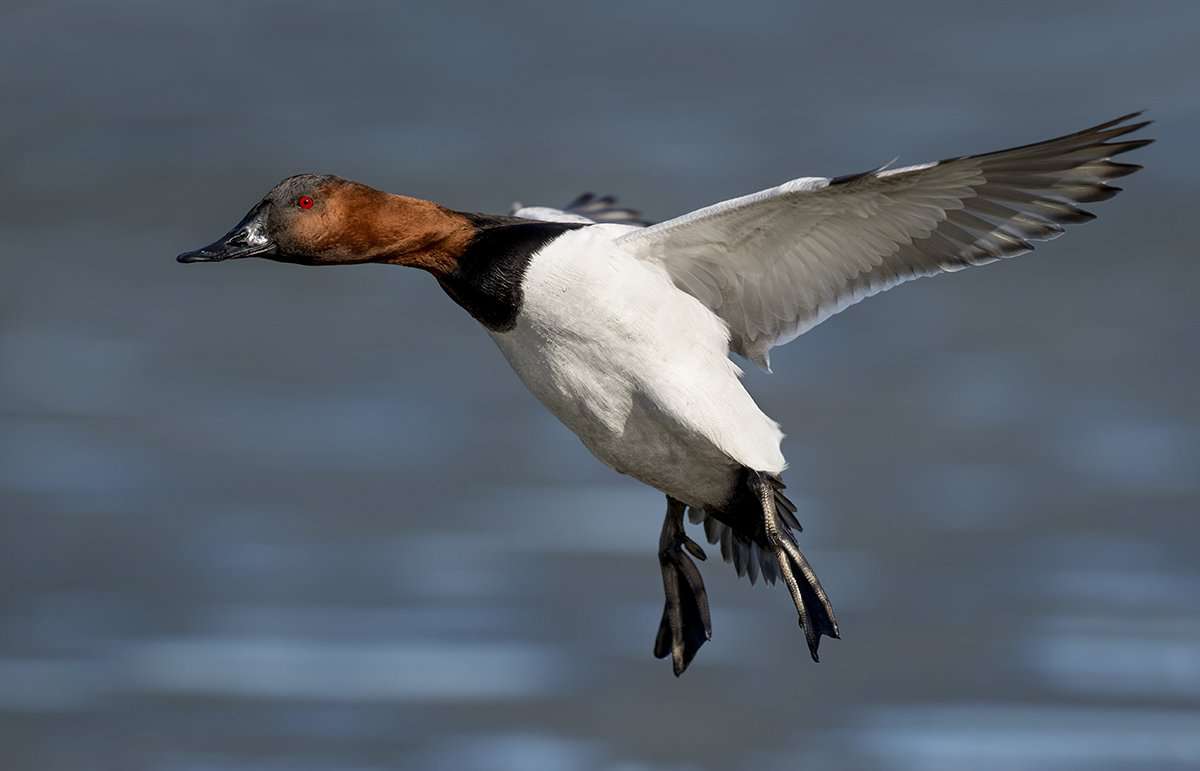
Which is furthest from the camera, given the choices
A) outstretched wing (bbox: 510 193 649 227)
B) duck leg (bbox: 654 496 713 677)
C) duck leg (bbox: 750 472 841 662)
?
outstretched wing (bbox: 510 193 649 227)

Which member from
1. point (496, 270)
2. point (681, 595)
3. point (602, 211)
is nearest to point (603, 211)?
point (602, 211)

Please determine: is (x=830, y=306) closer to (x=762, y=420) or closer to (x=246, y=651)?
(x=762, y=420)

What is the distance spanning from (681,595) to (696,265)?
4.31 feet

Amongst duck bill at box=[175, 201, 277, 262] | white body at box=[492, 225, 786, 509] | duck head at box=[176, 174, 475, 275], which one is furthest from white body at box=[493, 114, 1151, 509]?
duck bill at box=[175, 201, 277, 262]

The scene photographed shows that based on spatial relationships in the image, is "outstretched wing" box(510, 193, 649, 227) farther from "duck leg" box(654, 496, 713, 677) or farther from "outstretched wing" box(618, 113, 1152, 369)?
"outstretched wing" box(618, 113, 1152, 369)

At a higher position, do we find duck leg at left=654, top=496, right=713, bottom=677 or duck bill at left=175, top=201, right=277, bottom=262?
duck bill at left=175, top=201, right=277, bottom=262

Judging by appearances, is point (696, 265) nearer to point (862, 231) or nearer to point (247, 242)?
point (862, 231)

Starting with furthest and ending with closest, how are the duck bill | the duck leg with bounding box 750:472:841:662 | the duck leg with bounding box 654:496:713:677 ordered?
1. the duck leg with bounding box 654:496:713:677
2. the duck leg with bounding box 750:472:841:662
3. the duck bill

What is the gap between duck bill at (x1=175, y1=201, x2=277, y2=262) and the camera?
6.86 m

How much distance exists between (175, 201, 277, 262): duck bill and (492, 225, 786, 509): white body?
78 cm

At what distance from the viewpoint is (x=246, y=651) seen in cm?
1073

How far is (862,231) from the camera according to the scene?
23.7 feet

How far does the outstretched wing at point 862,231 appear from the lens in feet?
22.7

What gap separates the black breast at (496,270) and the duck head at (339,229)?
5cm
